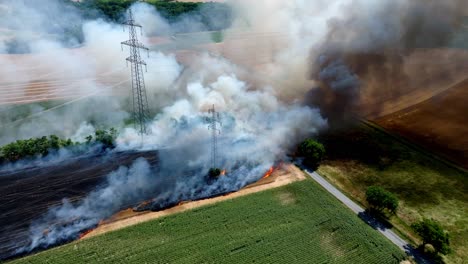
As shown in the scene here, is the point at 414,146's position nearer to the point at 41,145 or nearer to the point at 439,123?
the point at 439,123

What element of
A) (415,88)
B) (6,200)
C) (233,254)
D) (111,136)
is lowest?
(233,254)

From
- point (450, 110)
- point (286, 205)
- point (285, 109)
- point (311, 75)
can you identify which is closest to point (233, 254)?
point (286, 205)

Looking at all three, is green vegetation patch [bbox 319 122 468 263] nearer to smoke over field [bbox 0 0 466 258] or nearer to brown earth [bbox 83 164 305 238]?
brown earth [bbox 83 164 305 238]

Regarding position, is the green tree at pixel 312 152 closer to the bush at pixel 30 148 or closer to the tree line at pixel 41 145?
the tree line at pixel 41 145

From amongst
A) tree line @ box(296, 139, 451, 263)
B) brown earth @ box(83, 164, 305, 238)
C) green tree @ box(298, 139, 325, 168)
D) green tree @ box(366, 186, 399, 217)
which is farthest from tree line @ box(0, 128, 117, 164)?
green tree @ box(366, 186, 399, 217)

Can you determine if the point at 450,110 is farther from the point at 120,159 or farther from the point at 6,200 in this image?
the point at 6,200

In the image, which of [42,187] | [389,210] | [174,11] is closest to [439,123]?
[389,210]
